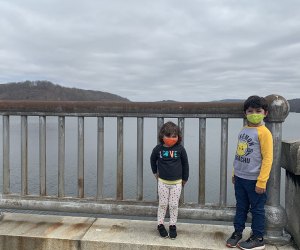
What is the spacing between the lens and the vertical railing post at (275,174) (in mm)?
3549

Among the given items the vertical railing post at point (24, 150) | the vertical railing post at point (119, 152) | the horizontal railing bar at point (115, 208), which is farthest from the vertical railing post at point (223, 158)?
the vertical railing post at point (24, 150)

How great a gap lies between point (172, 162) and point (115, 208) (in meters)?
0.83

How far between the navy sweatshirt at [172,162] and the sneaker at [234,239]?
760 mm

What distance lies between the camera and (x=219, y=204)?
3842 millimetres

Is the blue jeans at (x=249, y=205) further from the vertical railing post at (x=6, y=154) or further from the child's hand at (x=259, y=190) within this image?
the vertical railing post at (x=6, y=154)

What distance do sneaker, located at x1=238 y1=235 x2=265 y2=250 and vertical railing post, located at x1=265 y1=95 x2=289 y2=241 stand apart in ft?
0.56

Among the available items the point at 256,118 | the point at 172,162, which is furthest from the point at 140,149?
the point at 256,118

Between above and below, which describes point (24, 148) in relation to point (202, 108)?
below

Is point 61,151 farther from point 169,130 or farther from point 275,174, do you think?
point 275,174

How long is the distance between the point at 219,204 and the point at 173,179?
584 mm

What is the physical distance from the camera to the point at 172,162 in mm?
3742

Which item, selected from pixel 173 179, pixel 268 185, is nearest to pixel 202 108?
pixel 173 179

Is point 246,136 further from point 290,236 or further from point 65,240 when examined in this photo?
point 65,240

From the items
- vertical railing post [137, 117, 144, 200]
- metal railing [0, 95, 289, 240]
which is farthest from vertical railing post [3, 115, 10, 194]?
vertical railing post [137, 117, 144, 200]
